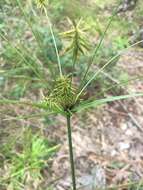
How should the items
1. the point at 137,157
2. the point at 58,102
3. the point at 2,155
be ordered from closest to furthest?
the point at 58,102, the point at 2,155, the point at 137,157

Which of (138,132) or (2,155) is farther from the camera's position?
(138,132)

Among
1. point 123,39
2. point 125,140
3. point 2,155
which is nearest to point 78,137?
point 125,140

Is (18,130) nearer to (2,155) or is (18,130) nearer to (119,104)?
(2,155)

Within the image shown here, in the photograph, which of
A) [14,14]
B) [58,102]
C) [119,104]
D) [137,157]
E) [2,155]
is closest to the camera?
[58,102]

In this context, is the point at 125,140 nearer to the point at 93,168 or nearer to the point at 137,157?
the point at 137,157

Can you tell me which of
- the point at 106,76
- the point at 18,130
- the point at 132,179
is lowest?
the point at 132,179

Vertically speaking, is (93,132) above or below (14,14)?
below
